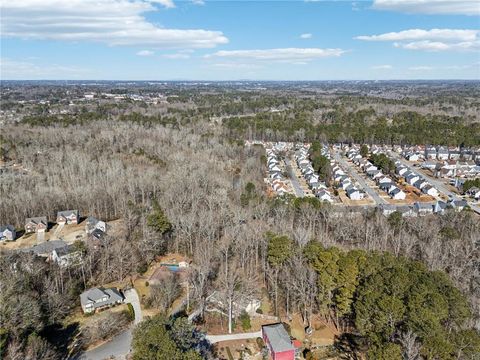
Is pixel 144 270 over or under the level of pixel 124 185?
under

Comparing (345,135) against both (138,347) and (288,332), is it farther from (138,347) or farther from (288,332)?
(138,347)

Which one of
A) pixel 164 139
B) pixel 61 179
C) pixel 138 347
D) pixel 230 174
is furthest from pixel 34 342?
pixel 164 139

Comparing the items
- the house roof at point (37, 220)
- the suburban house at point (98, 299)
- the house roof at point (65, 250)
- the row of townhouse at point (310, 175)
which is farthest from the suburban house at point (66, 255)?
the row of townhouse at point (310, 175)

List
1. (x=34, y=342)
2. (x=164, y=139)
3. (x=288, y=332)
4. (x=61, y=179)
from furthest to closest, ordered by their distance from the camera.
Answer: (x=164, y=139) → (x=61, y=179) → (x=288, y=332) → (x=34, y=342)

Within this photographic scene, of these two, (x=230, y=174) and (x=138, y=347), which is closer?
(x=138, y=347)

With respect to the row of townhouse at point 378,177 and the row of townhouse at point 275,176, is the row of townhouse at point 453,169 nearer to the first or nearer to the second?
the row of townhouse at point 378,177

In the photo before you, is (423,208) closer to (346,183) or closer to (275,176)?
(346,183)

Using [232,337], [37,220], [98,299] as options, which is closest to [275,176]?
[37,220]
